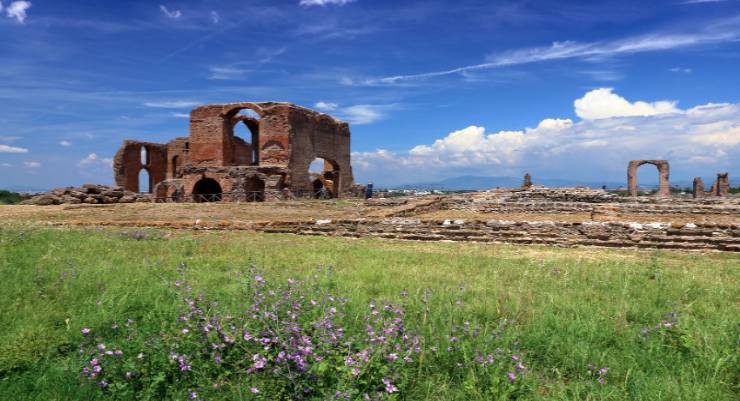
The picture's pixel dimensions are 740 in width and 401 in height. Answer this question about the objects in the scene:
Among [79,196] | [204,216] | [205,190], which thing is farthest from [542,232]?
[205,190]

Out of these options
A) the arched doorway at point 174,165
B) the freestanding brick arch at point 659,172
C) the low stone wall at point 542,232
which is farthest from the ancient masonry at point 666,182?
the arched doorway at point 174,165

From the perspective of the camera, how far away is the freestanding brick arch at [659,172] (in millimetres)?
37844

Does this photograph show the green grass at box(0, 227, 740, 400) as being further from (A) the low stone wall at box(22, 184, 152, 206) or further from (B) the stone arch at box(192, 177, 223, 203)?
(B) the stone arch at box(192, 177, 223, 203)

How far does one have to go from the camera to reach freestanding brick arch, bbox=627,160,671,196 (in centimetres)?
3784

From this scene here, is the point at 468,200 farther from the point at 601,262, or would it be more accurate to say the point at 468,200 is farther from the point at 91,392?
the point at 91,392

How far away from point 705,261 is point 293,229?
30.4ft

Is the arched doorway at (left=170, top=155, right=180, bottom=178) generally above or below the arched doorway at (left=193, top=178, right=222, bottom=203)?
above

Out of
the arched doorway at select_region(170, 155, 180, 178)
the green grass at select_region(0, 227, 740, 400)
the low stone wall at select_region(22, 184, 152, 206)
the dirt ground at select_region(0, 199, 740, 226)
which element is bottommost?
the green grass at select_region(0, 227, 740, 400)

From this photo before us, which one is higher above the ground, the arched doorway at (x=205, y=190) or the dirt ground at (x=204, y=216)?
the arched doorway at (x=205, y=190)

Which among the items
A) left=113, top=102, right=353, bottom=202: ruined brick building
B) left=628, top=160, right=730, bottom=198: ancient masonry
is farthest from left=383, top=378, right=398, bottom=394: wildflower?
left=628, top=160, right=730, bottom=198: ancient masonry

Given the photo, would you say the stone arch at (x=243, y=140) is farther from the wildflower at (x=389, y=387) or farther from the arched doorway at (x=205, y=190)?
the wildflower at (x=389, y=387)

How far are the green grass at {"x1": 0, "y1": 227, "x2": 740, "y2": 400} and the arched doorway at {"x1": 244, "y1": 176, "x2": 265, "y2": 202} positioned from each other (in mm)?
20946

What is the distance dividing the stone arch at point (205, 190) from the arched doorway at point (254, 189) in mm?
2531

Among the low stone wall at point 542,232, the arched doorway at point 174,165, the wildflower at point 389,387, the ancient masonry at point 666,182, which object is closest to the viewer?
the wildflower at point 389,387
